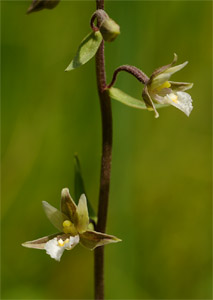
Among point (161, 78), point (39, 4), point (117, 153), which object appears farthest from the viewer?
point (117, 153)

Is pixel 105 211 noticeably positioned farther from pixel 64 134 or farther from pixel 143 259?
pixel 64 134

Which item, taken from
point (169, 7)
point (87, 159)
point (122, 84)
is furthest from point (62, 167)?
point (169, 7)

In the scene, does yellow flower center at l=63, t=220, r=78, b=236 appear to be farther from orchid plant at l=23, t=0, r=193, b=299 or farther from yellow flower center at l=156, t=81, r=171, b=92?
yellow flower center at l=156, t=81, r=171, b=92

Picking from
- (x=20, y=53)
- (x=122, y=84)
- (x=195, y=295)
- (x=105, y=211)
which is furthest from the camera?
(x=20, y=53)

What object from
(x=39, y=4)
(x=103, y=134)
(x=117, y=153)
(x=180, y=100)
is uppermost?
(x=39, y=4)

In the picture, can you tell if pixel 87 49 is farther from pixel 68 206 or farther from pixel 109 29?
pixel 68 206

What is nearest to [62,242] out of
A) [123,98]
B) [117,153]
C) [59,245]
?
[59,245]

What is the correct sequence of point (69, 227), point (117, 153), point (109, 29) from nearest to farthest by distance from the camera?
point (109, 29)
point (69, 227)
point (117, 153)

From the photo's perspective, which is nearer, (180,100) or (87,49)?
(87,49)

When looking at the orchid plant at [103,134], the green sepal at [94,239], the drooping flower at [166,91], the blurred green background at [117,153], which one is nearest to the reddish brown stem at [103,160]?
the orchid plant at [103,134]
